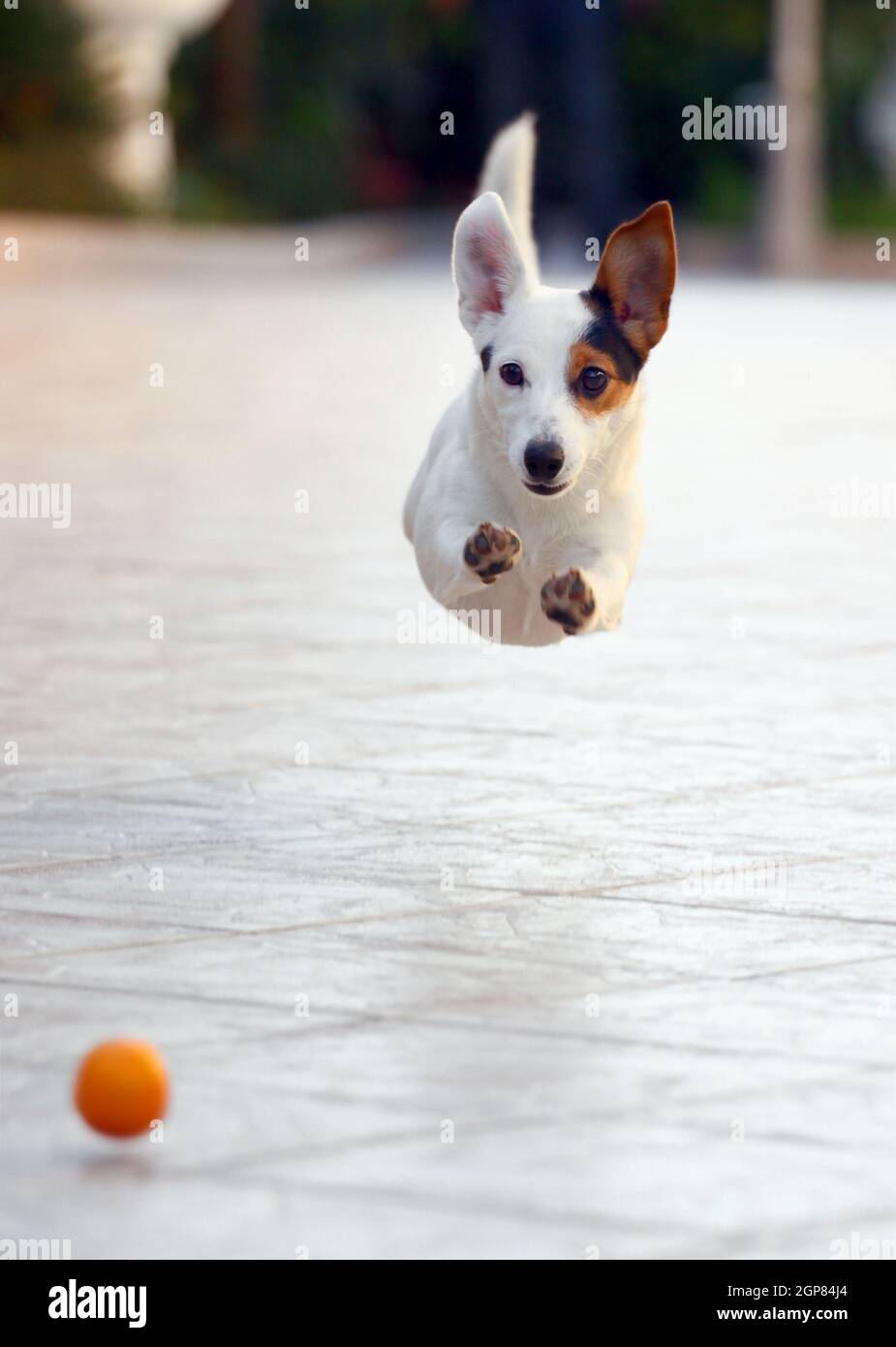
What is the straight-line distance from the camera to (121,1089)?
2.91 meters

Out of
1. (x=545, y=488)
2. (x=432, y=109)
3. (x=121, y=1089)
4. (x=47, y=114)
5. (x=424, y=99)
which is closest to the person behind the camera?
(x=121, y=1089)

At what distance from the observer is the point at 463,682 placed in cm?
594

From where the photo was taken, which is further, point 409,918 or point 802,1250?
point 409,918

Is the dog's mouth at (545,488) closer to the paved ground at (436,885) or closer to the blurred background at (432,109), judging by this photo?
the paved ground at (436,885)

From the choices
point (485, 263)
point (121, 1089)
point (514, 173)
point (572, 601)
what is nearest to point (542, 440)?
point (572, 601)

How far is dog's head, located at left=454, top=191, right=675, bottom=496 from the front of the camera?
4375 mm

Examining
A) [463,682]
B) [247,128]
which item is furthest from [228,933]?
[247,128]

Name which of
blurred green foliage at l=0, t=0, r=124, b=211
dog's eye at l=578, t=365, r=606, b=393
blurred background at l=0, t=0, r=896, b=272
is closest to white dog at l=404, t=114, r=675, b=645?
dog's eye at l=578, t=365, r=606, b=393

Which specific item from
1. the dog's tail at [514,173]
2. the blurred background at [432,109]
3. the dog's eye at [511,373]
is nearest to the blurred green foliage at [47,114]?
the blurred background at [432,109]

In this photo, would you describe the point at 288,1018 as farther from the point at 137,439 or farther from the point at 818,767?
the point at 137,439

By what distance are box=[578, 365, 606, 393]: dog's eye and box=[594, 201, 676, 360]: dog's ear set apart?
13 centimetres

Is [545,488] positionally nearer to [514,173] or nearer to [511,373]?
[511,373]

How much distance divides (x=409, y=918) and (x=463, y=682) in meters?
2.05

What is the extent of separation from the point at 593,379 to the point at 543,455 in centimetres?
25
